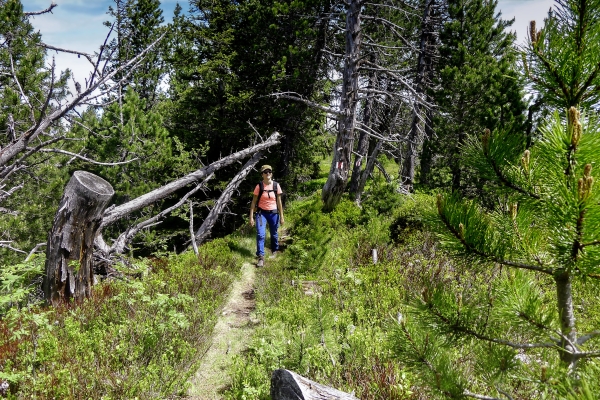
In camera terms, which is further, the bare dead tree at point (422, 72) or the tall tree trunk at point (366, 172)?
the bare dead tree at point (422, 72)

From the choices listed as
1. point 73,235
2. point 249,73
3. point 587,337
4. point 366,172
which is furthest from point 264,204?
point 587,337

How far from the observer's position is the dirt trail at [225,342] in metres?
3.93

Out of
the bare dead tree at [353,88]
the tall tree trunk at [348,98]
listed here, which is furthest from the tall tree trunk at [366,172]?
the tall tree trunk at [348,98]

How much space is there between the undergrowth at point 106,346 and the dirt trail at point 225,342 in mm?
182

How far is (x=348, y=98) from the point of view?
9750 millimetres

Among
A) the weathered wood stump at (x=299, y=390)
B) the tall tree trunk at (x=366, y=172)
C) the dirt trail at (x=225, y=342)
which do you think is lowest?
the dirt trail at (x=225, y=342)

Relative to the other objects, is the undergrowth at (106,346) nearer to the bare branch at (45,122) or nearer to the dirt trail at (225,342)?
the dirt trail at (225,342)

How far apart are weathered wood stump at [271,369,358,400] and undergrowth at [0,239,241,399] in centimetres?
134

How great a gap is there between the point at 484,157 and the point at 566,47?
53 cm

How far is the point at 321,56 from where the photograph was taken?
37.7 feet

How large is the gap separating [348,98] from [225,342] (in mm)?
7278

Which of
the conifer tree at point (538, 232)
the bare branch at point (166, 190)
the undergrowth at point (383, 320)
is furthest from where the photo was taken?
the bare branch at point (166, 190)

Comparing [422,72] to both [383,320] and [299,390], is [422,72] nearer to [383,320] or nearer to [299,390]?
[383,320]

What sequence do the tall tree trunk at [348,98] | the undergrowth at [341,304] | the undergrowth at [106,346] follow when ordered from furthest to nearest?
the tall tree trunk at [348,98], the undergrowth at [341,304], the undergrowth at [106,346]
